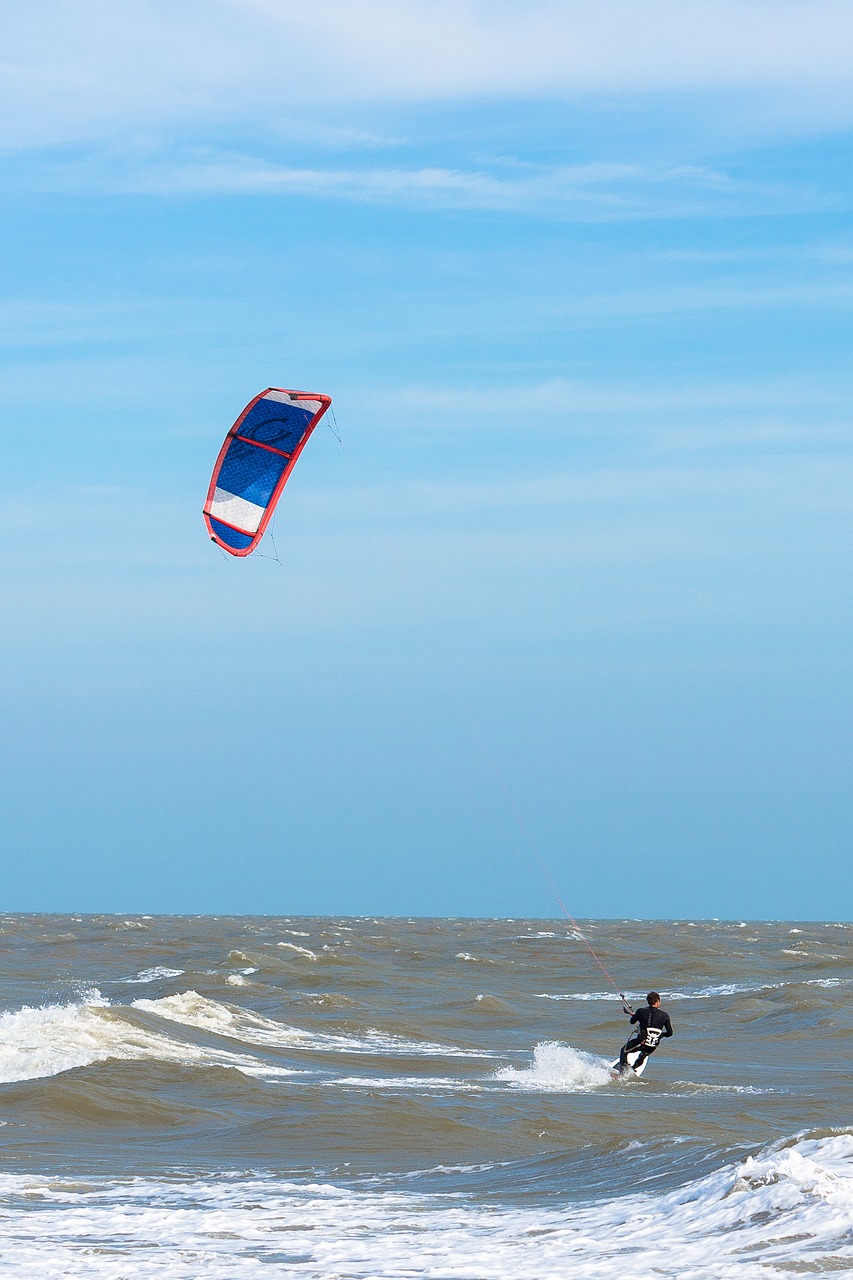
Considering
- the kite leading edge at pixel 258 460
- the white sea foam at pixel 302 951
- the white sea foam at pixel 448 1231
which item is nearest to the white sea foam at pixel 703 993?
the white sea foam at pixel 302 951

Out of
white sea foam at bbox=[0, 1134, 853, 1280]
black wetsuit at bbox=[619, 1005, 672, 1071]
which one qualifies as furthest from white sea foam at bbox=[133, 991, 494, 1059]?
white sea foam at bbox=[0, 1134, 853, 1280]

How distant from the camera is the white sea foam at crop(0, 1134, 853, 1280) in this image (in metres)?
8.23

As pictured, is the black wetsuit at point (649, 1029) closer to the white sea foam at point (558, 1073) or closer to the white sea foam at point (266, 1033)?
the white sea foam at point (558, 1073)

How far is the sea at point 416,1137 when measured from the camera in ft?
28.5

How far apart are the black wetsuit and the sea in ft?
1.45

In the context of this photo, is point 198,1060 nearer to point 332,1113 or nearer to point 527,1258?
point 332,1113

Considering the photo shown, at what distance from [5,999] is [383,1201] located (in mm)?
18989

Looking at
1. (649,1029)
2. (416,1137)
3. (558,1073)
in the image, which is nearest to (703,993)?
(558,1073)

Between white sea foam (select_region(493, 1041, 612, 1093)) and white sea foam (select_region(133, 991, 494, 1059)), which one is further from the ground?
white sea foam (select_region(493, 1041, 612, 1093))

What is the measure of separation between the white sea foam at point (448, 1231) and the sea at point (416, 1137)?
0.02 meters

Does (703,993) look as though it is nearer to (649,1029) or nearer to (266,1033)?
(266,1033)

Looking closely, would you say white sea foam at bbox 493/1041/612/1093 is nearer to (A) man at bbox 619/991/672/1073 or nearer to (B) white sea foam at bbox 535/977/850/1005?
(A) man at bbox 619/991/672/1073

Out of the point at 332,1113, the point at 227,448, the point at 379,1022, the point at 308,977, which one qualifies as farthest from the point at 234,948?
the point at 332,1113

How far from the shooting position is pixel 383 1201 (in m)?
10.5
